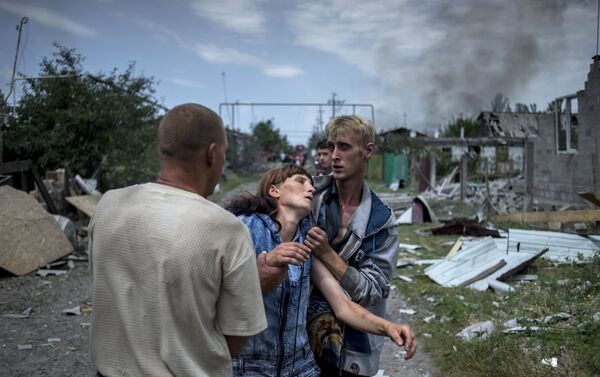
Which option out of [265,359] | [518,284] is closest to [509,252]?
[518,284]

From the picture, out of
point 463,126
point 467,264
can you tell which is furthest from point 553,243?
point 463,126

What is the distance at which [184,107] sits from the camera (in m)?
1.66

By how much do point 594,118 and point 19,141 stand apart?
40.7ft

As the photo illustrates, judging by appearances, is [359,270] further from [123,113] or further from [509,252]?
[123,113]

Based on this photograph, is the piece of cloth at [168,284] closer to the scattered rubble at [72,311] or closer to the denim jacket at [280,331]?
the denim jacket at [280,331]

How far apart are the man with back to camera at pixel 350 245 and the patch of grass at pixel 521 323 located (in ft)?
7.31

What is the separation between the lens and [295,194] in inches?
90.9

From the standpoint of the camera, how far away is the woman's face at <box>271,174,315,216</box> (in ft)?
7.53

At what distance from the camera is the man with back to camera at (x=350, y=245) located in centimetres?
Result: 236

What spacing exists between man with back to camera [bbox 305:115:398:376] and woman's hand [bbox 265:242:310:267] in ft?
0.81

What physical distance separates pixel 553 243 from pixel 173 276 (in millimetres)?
8668

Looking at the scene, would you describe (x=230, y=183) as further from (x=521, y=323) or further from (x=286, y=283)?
(x=286, y=283)

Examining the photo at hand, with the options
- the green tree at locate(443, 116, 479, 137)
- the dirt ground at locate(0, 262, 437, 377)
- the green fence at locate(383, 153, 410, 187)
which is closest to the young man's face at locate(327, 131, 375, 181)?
the dirt ground at locate(0, 262, 437, 377)

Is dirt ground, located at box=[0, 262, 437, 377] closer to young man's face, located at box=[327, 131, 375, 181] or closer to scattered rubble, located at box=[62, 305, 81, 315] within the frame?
scattered rubble, located at box=[62, 305, 81, 315]
